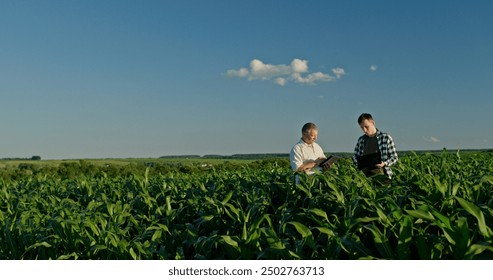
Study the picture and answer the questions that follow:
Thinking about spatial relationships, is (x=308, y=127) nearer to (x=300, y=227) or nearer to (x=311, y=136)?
(x=311, y=136)

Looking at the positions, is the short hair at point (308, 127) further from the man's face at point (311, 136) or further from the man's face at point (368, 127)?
the man's face at point (368, 127)

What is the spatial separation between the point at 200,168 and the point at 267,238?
1717 cm

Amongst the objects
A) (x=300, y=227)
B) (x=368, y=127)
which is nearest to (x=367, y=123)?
(x=368, y=127)

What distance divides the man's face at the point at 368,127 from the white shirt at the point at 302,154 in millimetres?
1274

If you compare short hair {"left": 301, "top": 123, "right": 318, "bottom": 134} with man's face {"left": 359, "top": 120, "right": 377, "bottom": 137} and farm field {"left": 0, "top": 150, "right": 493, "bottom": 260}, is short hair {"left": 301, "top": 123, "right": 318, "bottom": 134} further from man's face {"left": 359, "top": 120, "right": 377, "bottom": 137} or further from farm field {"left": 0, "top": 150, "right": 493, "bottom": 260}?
farm field {"left": 0, "top": 150, "right": 493, "bottom": 260}

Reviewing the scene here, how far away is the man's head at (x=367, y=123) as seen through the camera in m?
9.75

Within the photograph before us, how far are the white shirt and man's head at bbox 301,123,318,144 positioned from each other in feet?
0.40

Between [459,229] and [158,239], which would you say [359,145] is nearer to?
[158,239]

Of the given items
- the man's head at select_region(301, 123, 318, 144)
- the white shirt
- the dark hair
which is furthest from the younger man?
the man's head at select_region(301, 123, 318, 144)

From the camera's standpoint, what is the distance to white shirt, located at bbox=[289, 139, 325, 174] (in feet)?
29.4

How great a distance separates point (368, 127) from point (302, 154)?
169 centimetres

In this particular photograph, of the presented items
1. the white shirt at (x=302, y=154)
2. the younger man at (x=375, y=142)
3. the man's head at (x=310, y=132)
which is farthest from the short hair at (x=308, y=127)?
the younger man at (x=375, y=142)
